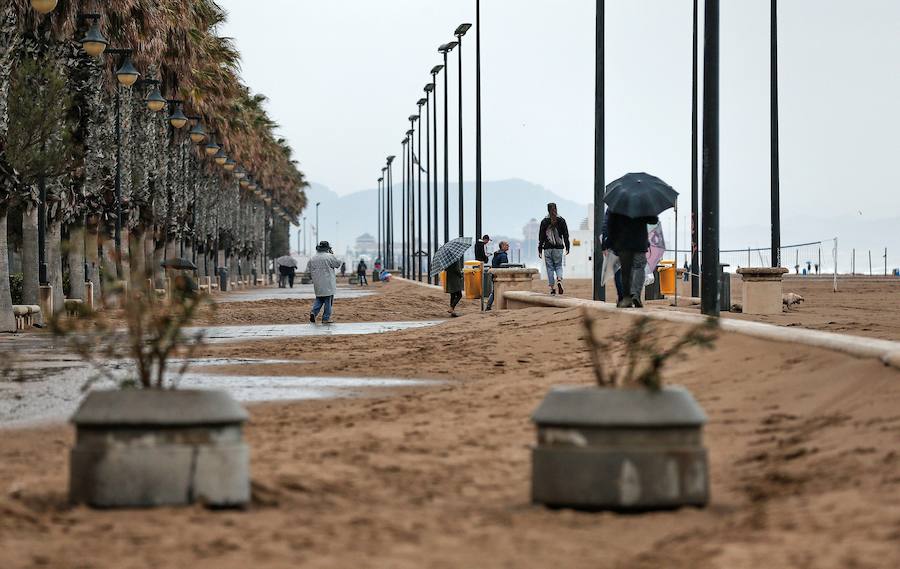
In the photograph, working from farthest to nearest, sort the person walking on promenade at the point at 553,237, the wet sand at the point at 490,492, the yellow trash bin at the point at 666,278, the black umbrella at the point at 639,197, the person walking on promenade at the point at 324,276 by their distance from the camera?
1. the yellow trash bin at the point at 666,278
2. the person walking on promenade at the point at 553,237
3. the person walking on promenade at the point at 324,276
4. the black umbrella at the point at 639,197
5. the wet sand at the point at 490,492

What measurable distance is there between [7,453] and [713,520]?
4977 mm

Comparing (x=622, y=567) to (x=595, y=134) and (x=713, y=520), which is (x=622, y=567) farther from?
(x=595, y=134)

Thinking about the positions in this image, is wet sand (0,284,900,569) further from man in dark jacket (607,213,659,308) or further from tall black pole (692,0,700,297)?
tall black pole (692,0,700,297)

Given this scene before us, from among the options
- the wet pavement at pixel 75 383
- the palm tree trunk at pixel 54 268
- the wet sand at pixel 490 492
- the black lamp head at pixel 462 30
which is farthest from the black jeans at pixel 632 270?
the black lamp head at pixel 462 30

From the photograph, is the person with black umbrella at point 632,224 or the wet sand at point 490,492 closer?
the wet sand at point 490,492

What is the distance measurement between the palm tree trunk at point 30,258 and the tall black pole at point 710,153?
56.7 ft

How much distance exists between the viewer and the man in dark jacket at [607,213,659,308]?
20469 mm

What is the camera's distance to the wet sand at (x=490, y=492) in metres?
6.10

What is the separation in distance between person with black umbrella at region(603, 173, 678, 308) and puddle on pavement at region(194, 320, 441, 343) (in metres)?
6.09

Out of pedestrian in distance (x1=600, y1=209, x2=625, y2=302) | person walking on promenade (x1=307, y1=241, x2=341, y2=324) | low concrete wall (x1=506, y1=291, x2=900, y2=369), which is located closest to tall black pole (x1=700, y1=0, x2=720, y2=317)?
low concrete wall (x1=506, y1=291, x2=900, y2=369)

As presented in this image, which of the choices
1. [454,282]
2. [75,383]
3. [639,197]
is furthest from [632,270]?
[454,282]

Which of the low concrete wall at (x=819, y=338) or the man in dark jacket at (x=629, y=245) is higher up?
the man in dark jacket at (x=629, y=245)

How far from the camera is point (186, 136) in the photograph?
58.6 metres

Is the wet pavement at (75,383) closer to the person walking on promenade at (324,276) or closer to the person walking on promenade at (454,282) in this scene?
the person walking on promenade at (324,276)
